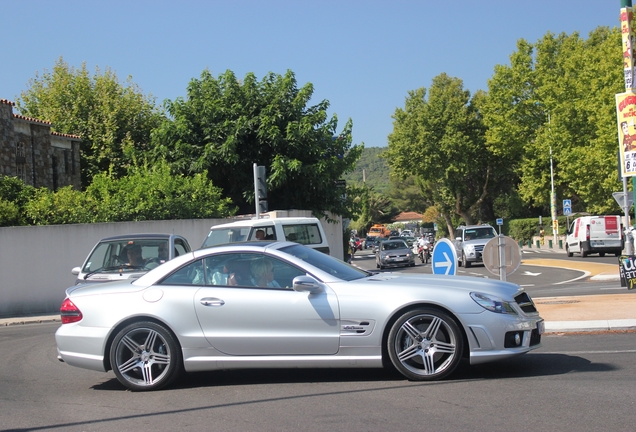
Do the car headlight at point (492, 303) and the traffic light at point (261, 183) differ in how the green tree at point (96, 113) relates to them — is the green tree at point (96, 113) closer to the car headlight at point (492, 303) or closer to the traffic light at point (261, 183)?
the traffic light at point (261, 183)

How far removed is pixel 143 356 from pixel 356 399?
237cm

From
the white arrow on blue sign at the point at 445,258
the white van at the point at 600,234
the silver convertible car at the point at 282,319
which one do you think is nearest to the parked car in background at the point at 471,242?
the white van at the point at 600,234

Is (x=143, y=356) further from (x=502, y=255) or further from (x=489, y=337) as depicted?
(x=502, y=255)

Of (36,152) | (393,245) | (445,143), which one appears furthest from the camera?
(445,143)

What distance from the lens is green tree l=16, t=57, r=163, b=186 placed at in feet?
124

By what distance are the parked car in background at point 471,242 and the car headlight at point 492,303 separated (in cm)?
2416

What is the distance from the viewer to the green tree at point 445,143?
223 ft

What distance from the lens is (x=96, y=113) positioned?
39594 mm

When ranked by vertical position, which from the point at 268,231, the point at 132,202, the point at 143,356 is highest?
the point at 132,202

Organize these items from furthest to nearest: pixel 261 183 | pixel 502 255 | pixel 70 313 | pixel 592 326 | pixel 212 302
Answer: pixel 261 183
pixel 502 255
pixel 592 326
pixel 70 313
pixel 212 302

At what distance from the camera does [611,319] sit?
1040cm

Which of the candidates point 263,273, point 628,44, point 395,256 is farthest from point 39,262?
point 395,256

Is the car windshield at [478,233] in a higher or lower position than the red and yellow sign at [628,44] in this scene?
lower

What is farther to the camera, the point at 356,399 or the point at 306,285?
the point at 306,285
